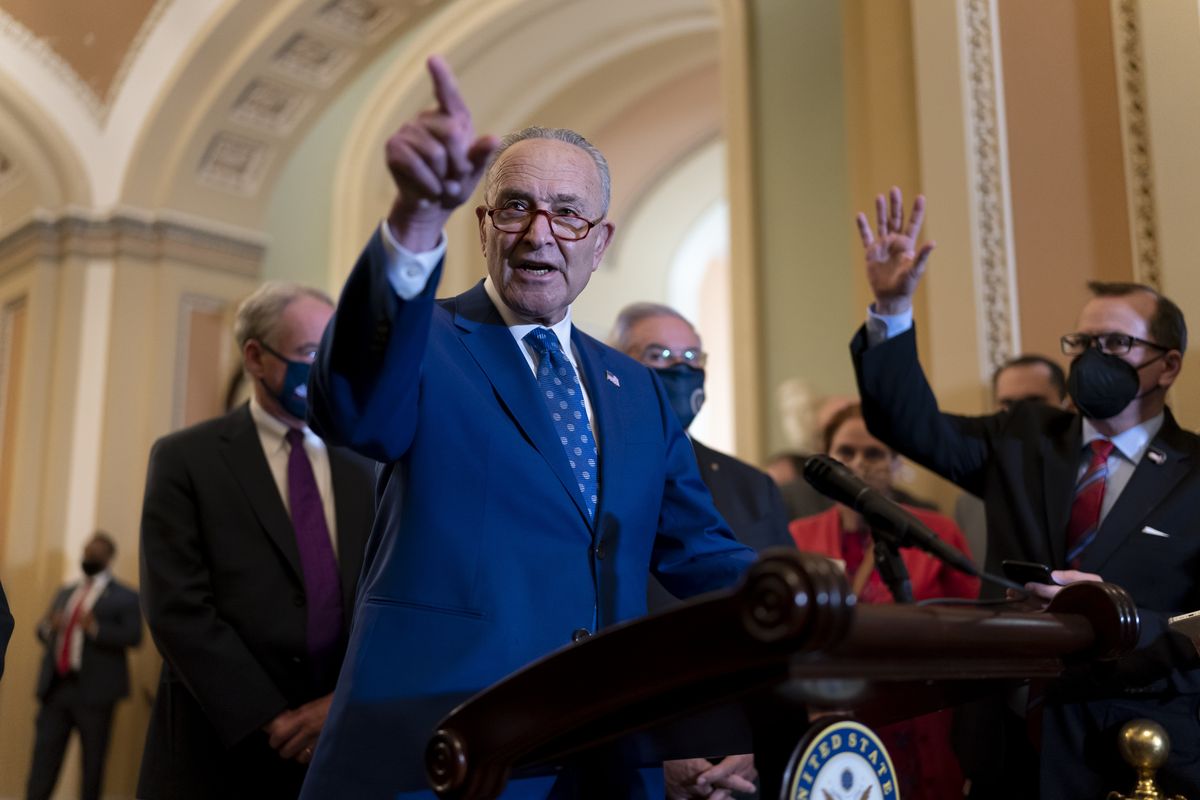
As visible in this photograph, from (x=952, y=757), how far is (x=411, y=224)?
2.41 m

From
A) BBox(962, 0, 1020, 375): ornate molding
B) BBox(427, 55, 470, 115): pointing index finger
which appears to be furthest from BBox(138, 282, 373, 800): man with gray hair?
BBox(962, 0, 1020, 375): ornate molding

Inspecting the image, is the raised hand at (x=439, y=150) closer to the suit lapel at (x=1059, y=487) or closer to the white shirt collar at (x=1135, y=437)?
the suit lapel at (x=1059, y=487)

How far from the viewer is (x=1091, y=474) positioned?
276cm

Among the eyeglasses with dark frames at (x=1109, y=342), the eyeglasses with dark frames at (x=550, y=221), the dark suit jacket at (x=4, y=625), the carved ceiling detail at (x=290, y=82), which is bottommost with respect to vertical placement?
the dark suit jacket at (x=4, y=625)

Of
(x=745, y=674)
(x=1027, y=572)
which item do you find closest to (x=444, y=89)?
(x=745, y=674)

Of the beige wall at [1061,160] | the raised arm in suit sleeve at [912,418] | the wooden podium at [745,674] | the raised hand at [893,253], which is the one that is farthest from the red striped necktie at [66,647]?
the wooden podium at [745,674]

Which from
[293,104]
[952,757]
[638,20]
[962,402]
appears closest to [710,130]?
→ [638,20]

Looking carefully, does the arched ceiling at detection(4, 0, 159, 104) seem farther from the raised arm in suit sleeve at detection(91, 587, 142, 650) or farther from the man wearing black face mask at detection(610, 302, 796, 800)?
the raised arm in suit sleeve at detection(91, 587, 142, 650)

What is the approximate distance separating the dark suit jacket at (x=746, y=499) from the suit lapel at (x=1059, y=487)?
0.71 meters

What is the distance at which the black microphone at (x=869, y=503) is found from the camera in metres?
1.79

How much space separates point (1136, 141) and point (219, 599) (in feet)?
9.69

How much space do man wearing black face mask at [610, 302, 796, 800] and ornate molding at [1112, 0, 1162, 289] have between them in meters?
1.37

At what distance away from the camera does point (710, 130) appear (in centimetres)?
1193

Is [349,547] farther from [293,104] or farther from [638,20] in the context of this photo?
[638,20]
